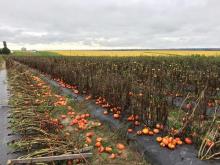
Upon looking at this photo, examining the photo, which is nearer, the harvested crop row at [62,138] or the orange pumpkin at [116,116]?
the harvested crop row at [62,138]

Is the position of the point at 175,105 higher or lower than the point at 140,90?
lower

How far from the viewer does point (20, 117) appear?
6410 mm

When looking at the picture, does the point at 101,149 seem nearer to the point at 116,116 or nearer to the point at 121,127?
the point at 121,127

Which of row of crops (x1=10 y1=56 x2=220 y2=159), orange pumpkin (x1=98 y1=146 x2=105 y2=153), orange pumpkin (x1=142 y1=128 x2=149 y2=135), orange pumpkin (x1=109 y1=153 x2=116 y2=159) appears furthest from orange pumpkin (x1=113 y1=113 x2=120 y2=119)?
orange pumpkin (x1=109 y1=153 x2=116 y2=159)

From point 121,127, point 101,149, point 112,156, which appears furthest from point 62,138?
point 121,127

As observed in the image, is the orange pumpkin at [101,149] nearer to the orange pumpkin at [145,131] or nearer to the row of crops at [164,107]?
the orange pumpkin at [145,131]

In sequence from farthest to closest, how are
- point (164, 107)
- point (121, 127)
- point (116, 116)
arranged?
point (116, 116) < point (121, 127) < point (164, 107)

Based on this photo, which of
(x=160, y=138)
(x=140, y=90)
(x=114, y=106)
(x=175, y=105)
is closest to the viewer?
(x=160, y=138)

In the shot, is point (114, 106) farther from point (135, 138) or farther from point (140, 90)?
point (135, 138)

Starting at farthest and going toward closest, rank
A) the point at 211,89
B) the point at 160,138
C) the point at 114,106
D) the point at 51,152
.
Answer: the point at 211,89
the point at 114,106
the point at 160,138
the point at 51,152

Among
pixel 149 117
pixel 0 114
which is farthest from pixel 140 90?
pixel 0 114

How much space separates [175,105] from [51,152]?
454cm

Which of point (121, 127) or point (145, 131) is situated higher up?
point (145, 131)

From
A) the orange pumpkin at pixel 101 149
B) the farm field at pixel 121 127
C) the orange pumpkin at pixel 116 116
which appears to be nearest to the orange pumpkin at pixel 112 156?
the farm field at pixel 121 127
